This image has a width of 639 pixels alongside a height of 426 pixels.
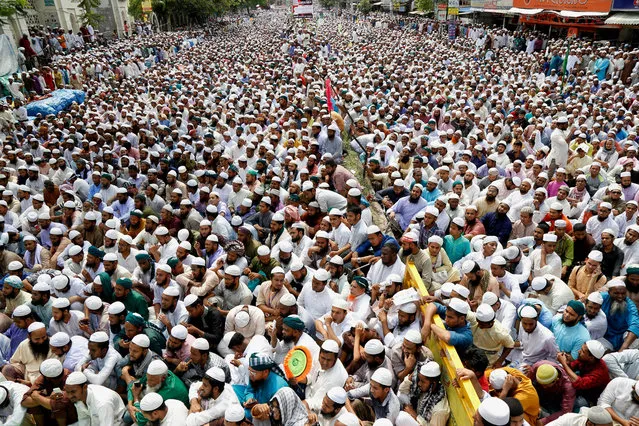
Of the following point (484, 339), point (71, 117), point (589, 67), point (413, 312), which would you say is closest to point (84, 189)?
point (71, 117)

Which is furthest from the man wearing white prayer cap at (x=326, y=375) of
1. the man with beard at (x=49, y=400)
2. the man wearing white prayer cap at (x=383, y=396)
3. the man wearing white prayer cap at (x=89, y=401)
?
the man with beard at (x=49, y=400)

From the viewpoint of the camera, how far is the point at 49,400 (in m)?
3.16

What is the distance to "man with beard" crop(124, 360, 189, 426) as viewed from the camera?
315cm

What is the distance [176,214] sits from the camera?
20.1ft

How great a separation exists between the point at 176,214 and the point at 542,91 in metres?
11.7

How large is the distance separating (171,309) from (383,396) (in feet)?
7.00

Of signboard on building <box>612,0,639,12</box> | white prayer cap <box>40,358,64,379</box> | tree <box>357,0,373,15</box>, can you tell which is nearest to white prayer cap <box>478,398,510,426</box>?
white prayer cap <box>40,358,64,379</box>

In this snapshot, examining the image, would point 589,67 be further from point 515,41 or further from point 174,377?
point 174,377

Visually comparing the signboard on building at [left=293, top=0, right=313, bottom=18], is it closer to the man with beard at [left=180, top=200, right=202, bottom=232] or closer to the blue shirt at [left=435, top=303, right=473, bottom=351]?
the man with beard at [left=180, top=200, right=202, bottom=232]

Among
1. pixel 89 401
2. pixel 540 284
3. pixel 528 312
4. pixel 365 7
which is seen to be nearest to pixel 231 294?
pixel 89 401

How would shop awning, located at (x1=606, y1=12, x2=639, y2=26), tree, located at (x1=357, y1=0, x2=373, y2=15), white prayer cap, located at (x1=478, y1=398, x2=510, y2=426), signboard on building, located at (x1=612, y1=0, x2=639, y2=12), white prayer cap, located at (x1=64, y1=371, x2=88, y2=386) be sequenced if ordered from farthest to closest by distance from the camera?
tree, located at (x1=357, y1=0, x2=373, y2=15) < signboard on building, located at (x1=612, y1=0, x2=639, y2=12) < shop awning, located at (x1=606, y1=12, x2=639, y2=26) < white prayer cap, located at (x1=64, y1=371, x2=88, y2=386) < white prayer cap, located at (x1=478, y1=398, x2=510, y2=426)

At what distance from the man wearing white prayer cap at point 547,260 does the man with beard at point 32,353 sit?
4.53 metres

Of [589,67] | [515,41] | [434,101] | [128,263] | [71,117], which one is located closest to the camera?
[128,263]

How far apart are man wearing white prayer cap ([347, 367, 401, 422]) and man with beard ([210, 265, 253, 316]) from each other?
5.43 feet
